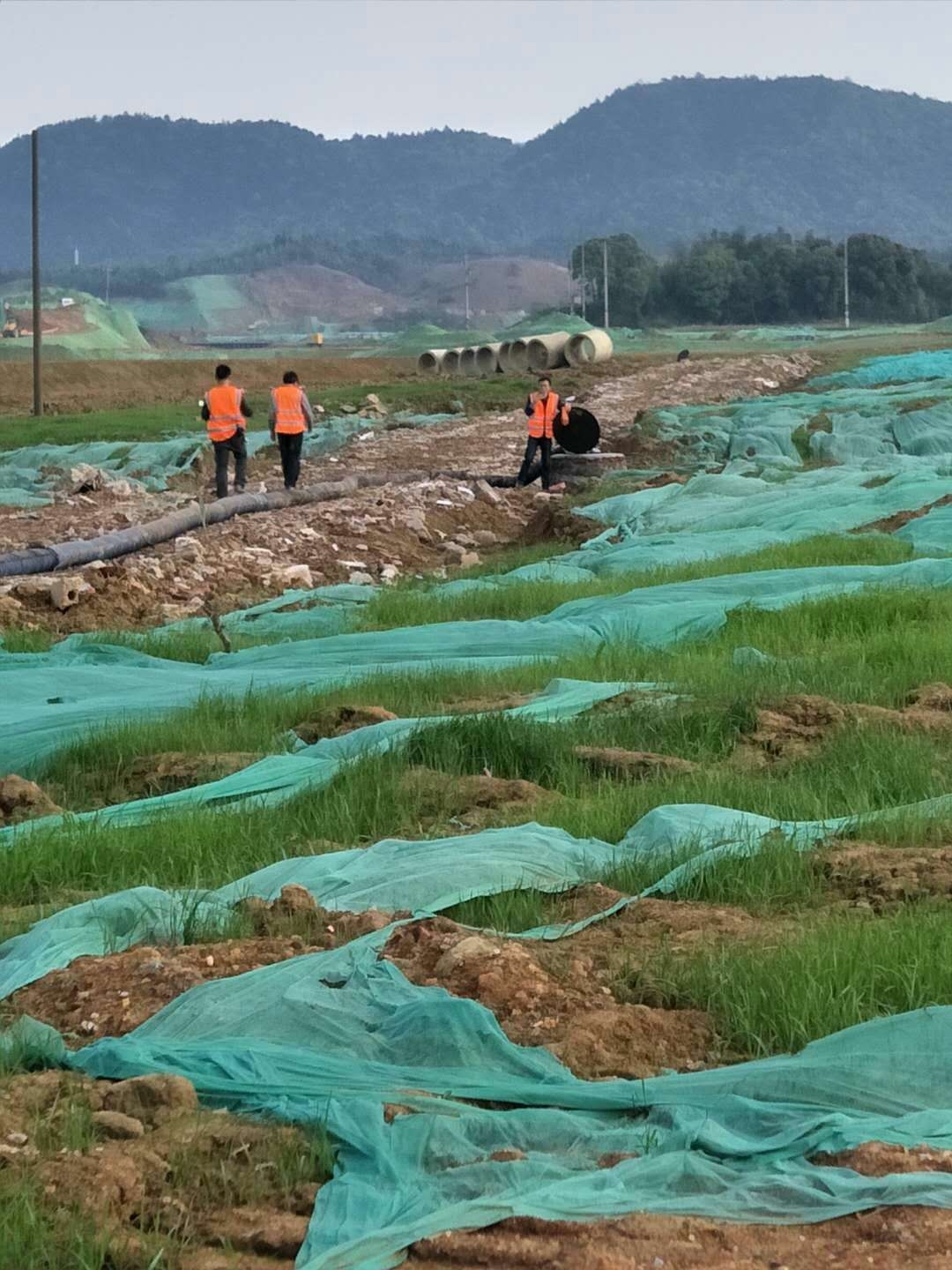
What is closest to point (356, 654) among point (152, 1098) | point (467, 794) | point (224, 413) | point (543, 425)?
point (467, 794)

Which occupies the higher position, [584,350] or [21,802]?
[584,350]

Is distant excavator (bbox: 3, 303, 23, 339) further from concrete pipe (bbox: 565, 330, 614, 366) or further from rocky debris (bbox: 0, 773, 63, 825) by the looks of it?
rocky debris (bbox: 0, 773, 63, 825)

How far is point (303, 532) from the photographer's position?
52.2ft

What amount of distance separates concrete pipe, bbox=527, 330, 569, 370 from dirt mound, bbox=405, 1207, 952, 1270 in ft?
135

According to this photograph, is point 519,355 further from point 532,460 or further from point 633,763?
point 633,763

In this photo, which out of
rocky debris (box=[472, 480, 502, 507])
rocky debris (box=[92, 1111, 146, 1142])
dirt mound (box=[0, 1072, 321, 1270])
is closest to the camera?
dirt mound (box=[0, 1072, 321, 1270])

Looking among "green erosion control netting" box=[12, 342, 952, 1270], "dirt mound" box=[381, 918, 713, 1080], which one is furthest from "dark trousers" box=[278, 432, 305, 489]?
"dirt mound" box=[381, 918, 713, 1080]

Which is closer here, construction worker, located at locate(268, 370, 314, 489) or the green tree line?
construction worker, located at locate(268, 370, 314, 489)

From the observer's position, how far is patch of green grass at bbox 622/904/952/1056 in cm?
411

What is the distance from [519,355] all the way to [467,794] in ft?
126

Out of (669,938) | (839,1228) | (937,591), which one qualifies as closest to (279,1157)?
(839,1228)

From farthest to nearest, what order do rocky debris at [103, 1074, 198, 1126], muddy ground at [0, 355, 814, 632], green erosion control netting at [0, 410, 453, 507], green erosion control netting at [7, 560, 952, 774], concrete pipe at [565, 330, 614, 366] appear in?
1. concrete pipe at [565, 330, 614, 366]
2. green erosion control netting at [0, 410, 453, 507]
3. muddy ground at [0, 355, 814, 632]
4. green erosion control netting at [7, 560, 952, 774]
5. rocky debris at [103, 1074, 198, 1126]

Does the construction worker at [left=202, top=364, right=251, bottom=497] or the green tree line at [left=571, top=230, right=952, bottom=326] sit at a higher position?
the green tree line at [left=571, top=230, right=952, bottom=326]

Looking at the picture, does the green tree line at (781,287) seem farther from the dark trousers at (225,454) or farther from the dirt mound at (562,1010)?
the dirt mound at (562,1010)
